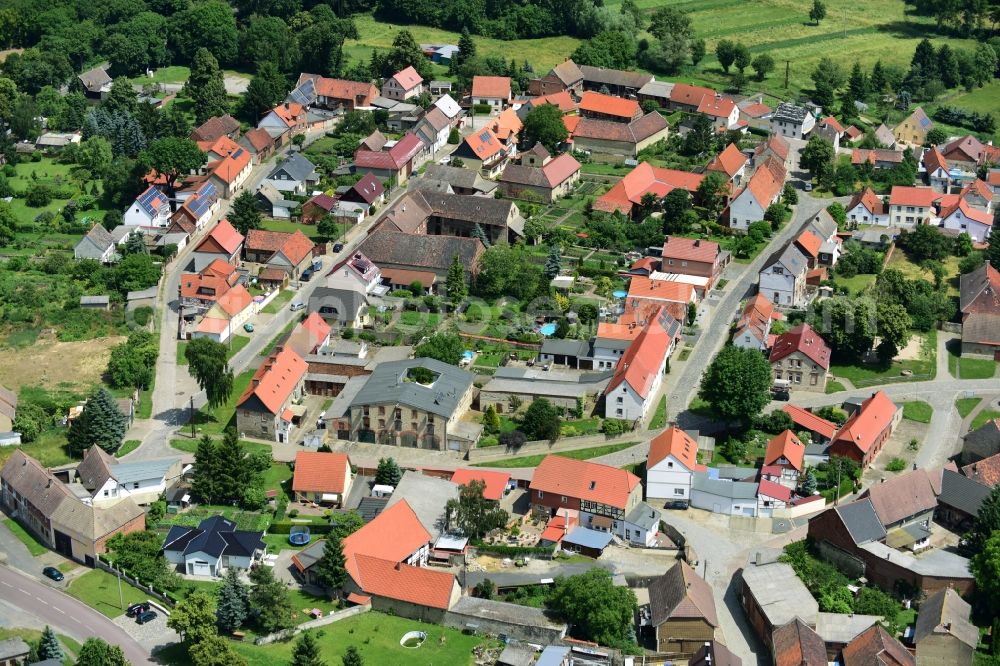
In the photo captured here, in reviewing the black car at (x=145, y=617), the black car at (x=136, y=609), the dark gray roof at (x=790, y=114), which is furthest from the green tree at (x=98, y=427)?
the dark gray roof at (x=790, y=114)

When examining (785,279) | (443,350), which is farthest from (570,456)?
(785,279)

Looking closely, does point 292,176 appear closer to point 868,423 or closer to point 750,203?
point 750,203

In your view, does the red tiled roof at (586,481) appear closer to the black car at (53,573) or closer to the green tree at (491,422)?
the green tree at (491,422)

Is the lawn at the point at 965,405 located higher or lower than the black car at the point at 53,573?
lower

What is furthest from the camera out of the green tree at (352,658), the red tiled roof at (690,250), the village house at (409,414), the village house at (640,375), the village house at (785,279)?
the red tiled roof at (690,250)

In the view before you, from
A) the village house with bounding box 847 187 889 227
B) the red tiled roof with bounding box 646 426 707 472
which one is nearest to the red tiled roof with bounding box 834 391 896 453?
the red tiled roof with bounding box 646 426 707 472

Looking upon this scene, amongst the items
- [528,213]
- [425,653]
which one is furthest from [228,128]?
[425,653]
